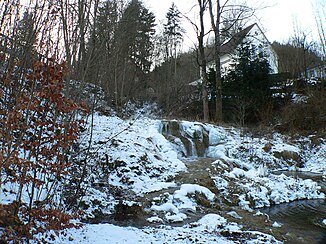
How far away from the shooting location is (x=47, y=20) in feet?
10.5

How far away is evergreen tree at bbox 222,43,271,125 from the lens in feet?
49.5

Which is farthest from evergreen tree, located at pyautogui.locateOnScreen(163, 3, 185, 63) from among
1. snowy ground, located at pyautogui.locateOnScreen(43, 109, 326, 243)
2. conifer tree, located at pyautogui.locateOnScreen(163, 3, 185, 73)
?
snowy ground, located at pyautogui.locateOnScreen(43, 109, 326, 243)

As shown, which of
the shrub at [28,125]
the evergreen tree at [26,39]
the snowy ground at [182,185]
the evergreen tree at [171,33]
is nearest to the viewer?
the shrub at [28,125]

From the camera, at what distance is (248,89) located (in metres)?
15.2

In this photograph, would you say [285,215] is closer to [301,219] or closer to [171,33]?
[301,219]

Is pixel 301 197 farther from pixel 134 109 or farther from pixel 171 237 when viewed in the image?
pixel 134 109

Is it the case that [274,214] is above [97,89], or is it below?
below

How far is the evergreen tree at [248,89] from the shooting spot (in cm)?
1509

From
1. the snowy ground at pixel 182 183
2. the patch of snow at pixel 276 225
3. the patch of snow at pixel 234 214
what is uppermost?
the snowy ground at pixel 182 183

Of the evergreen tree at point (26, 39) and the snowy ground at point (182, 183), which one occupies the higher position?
the evergreen tree at point (26, 39)

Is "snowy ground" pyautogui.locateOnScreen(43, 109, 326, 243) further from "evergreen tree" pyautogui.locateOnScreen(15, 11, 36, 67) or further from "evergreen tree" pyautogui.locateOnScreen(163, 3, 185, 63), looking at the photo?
"evergreen tree" pyautogui.locateOnScreen(163, 3, 185, 63)

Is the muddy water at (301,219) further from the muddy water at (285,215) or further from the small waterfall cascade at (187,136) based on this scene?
the small waterfall cascade at (187,136)

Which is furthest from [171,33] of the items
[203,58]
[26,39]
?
[26,39]

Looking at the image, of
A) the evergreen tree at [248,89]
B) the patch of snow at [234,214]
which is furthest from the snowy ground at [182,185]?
the evergreen tree at [248,89]
